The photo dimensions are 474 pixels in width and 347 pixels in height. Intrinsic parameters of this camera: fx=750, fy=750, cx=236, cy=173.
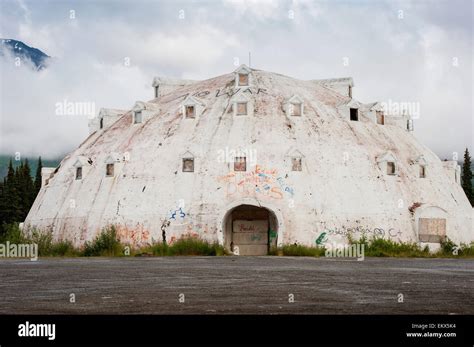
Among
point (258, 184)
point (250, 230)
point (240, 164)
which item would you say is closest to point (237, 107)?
point (240, 164)

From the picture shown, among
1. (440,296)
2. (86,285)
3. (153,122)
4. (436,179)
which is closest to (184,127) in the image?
(153,122)

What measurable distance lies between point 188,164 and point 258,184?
3.96 metres

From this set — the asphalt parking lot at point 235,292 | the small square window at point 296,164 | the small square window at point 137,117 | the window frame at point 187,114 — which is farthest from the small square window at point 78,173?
the asphalt parking lot at point 235,292

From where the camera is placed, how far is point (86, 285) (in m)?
16.1

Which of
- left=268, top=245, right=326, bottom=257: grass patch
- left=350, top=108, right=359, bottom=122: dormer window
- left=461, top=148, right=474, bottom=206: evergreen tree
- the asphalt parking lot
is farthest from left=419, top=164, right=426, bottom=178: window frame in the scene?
left=461, top=148, right=474, bottom=206: evergreen tree

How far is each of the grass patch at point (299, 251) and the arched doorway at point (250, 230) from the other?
58.6 inches

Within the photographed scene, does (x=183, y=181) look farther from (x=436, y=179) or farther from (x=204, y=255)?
(x=436, y=179)

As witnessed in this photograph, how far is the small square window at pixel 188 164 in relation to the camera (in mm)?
38281

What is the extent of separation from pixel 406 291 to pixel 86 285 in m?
6.71

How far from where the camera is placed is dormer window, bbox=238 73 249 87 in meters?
42.1

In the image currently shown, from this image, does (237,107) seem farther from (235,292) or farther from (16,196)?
(16,196)

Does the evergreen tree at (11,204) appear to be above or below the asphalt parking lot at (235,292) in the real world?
above

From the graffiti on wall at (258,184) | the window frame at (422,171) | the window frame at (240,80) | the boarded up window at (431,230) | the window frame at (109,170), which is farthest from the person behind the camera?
the window frame at (240,80)

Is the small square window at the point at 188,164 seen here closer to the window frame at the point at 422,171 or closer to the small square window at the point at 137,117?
the small square window at the point at 137,117
